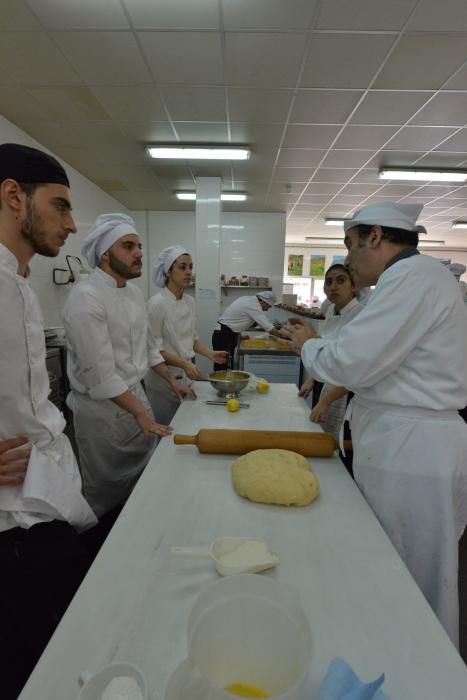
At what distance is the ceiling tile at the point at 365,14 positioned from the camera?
78.2 inches

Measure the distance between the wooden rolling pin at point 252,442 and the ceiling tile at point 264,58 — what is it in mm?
2507

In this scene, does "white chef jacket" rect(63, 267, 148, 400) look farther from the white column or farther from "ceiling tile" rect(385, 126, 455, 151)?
the white column

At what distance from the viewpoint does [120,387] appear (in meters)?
1.58

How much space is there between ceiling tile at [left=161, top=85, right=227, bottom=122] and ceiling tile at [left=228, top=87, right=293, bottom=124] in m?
0.10

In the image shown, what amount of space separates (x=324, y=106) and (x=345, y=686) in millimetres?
3633

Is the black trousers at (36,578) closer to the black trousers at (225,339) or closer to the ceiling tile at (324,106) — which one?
the ceiling tile at (324,106)

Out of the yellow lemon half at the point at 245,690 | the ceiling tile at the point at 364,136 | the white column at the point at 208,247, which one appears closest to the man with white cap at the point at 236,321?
the white column at the point at 208,247

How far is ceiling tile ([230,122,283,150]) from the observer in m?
3.43

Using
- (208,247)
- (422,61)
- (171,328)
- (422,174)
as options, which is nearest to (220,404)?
(171,328)

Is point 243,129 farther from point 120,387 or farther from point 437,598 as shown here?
Answer: point 437,598

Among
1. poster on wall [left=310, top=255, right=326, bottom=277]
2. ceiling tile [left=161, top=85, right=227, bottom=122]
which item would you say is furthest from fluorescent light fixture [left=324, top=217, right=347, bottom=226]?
ceiling tile [left=161, top=85, right=227, bottom=122]

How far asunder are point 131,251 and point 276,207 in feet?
17.4

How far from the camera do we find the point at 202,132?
11.9 feet

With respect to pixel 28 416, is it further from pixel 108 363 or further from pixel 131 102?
pixel 131 102
